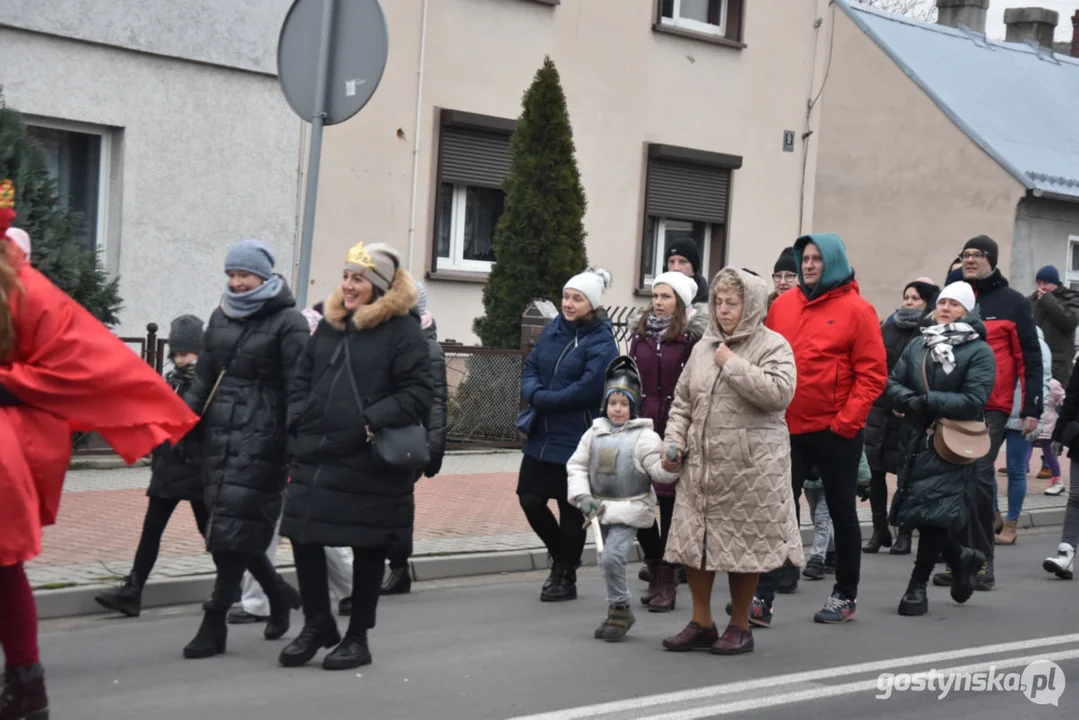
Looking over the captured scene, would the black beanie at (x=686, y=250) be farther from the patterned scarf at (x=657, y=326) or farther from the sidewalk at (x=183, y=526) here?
the sidewalk at (x=183, y=526)

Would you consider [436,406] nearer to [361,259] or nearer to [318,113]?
[318,113]

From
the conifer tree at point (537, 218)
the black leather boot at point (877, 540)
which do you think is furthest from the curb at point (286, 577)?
the conifer tree at point (537, 218)

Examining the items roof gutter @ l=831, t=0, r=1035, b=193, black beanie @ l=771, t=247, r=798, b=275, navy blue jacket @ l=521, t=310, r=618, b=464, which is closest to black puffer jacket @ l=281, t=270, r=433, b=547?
navy blue jacket @ l=521, t=310, r=618, b=464

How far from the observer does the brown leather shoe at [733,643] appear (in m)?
7.47

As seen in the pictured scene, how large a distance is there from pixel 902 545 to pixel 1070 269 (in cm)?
1372

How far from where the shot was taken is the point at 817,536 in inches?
398

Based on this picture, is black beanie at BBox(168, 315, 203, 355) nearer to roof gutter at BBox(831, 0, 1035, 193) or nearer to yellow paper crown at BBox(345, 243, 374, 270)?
yellow paper crown at BBox(345, 243, 374, 270)

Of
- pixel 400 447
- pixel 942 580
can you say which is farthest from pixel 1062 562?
pixel 400 447

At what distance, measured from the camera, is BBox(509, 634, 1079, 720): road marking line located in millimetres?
6246

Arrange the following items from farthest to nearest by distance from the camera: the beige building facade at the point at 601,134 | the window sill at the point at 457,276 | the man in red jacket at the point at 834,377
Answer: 1. the window sill at the point at 457,276
2. the beige building facade at the point at 601,134
3. the man in red jacket at the point at 834,377

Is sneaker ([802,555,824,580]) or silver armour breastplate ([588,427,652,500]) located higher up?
silver armour breastplate ([588,427,652,500])

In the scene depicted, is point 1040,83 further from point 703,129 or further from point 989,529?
point 989,529

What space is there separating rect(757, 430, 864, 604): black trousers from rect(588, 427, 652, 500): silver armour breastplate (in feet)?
3.09

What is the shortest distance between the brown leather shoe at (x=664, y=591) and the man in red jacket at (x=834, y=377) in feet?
2.48
